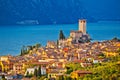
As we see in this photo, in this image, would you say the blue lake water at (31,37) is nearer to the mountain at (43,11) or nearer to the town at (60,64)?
the town at (60,64)

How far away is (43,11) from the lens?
9150 cm

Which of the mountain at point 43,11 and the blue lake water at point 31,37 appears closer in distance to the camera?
the blue lake water at point 31,37

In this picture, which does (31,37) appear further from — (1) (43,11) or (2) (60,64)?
(1) (43,11)

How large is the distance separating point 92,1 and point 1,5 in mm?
32645

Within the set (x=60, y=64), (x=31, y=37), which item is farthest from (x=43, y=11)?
(x=60, y=64)

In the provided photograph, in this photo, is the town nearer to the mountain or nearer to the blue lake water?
the blue lake water

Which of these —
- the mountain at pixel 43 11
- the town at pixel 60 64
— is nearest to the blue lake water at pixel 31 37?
the town at pixel 60 64

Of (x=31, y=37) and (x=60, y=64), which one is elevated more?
(x=31, y=37)

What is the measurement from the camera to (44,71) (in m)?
17.3

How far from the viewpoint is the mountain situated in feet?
281

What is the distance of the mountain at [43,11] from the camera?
281ft

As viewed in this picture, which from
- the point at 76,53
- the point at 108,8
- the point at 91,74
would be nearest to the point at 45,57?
the point at 76,53

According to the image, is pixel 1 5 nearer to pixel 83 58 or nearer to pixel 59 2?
pixel 59 2

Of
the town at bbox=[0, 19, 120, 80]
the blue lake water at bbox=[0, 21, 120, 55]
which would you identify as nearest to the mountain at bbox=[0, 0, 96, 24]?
the blue lake water at bbox=[0, 21, 120, 55]
